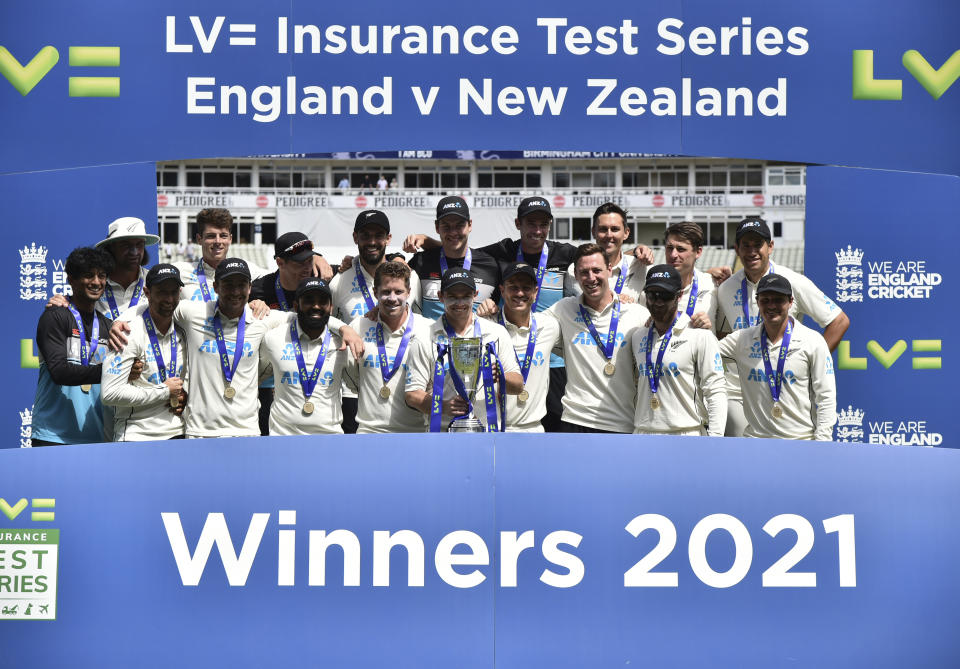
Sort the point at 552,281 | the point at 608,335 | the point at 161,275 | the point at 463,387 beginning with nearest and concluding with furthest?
the point at 463,387 → the point at 161,275 → the point at 608,335 → the point at 552,281

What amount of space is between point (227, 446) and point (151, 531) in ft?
1.60

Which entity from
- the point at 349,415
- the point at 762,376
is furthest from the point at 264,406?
the point at 762,376

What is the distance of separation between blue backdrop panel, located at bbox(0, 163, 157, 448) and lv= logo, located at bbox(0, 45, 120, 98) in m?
0.51

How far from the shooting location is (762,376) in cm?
610

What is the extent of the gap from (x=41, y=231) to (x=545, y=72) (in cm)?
332

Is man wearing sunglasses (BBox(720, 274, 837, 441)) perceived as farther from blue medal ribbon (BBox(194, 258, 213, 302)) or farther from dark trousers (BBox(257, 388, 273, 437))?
blue medal ribbon (BBox(194, 258, 213, 302))

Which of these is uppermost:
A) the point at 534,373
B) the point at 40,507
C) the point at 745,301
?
the point at 745,301

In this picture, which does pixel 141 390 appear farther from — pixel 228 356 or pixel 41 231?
pixel 41 231

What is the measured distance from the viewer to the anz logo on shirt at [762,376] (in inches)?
238

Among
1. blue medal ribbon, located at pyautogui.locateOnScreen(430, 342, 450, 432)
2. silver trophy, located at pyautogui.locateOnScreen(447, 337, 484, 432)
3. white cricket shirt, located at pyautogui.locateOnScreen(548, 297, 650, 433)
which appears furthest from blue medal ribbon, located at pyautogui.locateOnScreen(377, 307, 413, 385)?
white cricket shirt, located at pyautogui.locateOnScreen(548, 297, 650, 433)

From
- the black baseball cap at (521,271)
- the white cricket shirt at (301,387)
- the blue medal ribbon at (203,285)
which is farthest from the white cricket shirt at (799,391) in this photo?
the blue medal ribbon at (203,285)

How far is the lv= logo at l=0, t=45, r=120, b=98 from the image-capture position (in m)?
6.82

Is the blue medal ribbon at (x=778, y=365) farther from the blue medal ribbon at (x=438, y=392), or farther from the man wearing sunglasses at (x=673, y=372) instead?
the blue medal ribbon at (x=438, y=392)

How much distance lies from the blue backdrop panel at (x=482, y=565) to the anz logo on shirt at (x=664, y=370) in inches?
38.8
